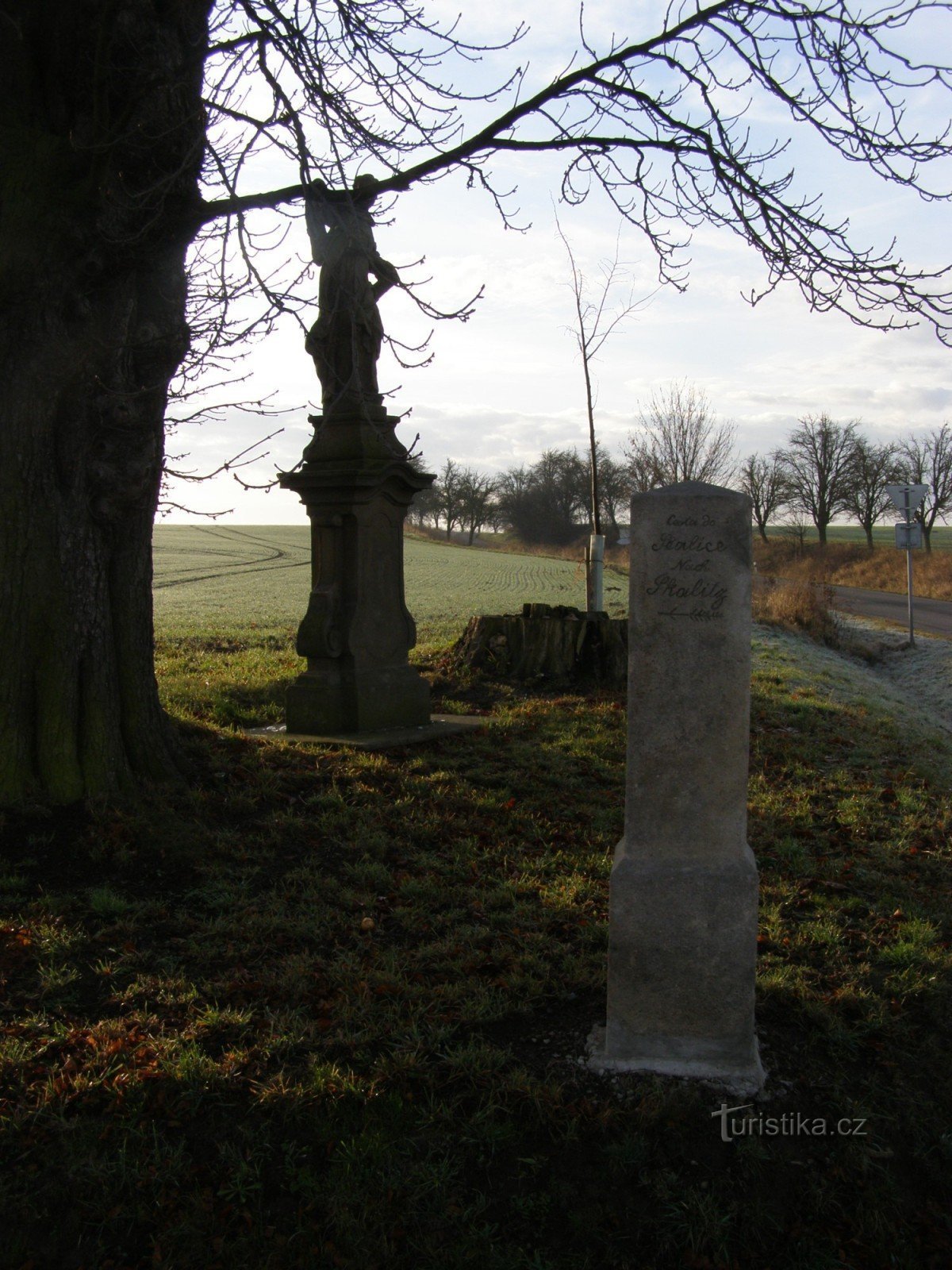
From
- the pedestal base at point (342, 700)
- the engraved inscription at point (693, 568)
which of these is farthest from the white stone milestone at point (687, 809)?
the pedestal base at point (342, 700)

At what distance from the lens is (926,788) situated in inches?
326

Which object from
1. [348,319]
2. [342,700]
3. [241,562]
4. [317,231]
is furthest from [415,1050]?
[241,562]

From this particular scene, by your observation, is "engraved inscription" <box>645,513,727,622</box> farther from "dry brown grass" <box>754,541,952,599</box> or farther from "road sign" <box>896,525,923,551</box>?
"dry brown grass" <box>754,541,952,599</box>

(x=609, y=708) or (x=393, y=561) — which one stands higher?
(x=393, y=561)

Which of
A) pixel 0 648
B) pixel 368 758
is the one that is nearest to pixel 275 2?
pixel 0 648

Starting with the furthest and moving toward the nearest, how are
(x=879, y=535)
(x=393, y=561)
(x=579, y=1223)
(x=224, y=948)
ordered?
1. (x=879, y=535)
2. (x=393, y=561)
3. (x=224, y=948)
4. (x=579, y=1223)

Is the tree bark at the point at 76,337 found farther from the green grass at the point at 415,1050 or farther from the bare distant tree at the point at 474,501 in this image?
the bare distant tree at the point at 474,501

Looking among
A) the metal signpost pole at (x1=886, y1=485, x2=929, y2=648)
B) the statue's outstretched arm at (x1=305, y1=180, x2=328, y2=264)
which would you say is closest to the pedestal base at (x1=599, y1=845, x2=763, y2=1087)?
the statue's outstretched arm at (x1=305, y1=180, x2=328, y2=264)

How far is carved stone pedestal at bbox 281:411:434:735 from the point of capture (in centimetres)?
890

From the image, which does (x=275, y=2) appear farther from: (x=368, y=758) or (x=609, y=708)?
(x=609, y=708)

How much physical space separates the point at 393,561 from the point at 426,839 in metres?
3.66

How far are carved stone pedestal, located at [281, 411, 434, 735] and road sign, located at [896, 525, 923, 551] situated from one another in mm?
18409

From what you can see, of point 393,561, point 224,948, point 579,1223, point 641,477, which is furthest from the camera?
point 641,477

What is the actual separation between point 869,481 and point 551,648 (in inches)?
1940
